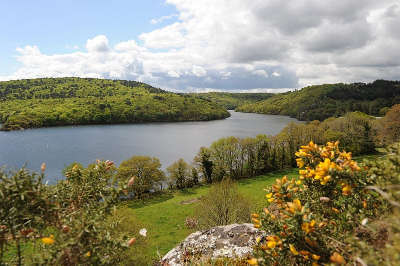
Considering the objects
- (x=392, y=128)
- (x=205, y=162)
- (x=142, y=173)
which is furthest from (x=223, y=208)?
(x=392, y=128)

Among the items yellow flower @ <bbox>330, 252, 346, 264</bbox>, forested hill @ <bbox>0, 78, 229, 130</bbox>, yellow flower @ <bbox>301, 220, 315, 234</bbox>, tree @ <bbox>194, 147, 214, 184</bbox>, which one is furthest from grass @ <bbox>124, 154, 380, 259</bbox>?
forested hill @ <bbox>0, 78, 229, 130</bbox>

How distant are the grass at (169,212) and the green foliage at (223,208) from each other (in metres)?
5.16

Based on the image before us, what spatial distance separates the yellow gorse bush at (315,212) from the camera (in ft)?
11.0

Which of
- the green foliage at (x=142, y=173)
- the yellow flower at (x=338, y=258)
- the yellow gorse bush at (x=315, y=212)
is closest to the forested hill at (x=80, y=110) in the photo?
the green foliage at (x=142, y=173)

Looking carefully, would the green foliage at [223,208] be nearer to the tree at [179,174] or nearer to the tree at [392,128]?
the tree at [179,174]

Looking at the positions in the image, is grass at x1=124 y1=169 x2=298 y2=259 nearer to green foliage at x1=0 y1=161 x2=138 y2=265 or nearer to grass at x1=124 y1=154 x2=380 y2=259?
grass at x1=124 y1=154 x2=380 y2=259

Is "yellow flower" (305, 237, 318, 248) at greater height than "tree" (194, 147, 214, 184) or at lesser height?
greater

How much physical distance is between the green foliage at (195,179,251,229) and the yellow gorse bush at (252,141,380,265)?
18.8 meters

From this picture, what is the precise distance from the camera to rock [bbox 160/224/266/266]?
24.5 feet

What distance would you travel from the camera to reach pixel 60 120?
13662 centimetres

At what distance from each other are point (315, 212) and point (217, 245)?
5.01 m

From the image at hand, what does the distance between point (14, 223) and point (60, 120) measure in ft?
515

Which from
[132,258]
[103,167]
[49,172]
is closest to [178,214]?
[132,258]

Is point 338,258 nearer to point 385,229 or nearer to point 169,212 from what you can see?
point 385,229
